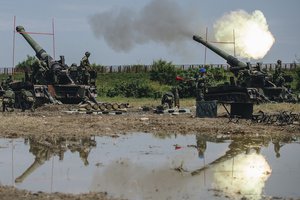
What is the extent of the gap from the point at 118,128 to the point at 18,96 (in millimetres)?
12764

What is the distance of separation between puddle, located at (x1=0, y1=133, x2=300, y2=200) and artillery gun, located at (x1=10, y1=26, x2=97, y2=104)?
598 inches

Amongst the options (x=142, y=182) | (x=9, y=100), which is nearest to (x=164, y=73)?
(x=9, y=100)

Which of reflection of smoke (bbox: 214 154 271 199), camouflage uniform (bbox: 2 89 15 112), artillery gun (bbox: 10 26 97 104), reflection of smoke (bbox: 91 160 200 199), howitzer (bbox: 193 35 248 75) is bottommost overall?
reflection of smoke (bbox: 91 160 200 199)

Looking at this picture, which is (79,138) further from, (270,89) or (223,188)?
(270,89)

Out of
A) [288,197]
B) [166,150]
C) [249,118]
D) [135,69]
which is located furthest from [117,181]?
[135,69]

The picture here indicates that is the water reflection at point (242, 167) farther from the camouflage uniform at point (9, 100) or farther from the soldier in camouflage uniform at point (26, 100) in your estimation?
the camouflage uniform at point (9, 100)

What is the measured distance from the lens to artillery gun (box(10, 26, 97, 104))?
32312 mm

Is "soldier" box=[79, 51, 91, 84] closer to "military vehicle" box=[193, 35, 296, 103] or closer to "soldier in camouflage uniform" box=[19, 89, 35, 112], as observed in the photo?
"soldier in camouflage uniform" box=[19, 89, 35, 112]

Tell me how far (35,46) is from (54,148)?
2160 centimetres

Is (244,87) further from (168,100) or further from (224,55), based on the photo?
(168,100)

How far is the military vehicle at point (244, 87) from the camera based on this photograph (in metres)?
32.7

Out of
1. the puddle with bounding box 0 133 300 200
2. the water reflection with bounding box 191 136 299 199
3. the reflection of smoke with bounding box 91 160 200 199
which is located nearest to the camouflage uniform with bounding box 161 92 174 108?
the water reflection with bounding box 191 136 299 199

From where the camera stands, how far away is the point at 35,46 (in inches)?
1404

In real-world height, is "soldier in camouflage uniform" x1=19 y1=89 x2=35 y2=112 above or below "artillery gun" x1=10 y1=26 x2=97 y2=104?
below
